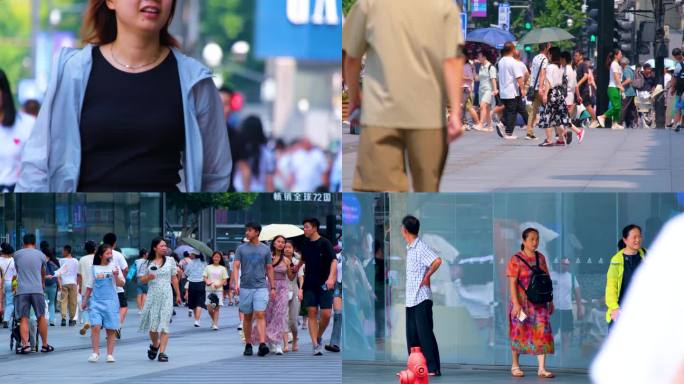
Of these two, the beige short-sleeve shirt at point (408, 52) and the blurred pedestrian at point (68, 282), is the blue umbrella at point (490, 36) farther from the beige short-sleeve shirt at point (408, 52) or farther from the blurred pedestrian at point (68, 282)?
the blurred pedestrian at point (68, 282)

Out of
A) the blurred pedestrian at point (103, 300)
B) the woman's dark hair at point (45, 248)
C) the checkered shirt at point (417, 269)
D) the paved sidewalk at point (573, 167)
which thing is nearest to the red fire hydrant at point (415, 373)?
the paved sidewalk at point (573, 167)

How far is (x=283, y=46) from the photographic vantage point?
6.71 meters

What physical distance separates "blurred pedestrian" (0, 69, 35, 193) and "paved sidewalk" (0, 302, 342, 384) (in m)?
1.34

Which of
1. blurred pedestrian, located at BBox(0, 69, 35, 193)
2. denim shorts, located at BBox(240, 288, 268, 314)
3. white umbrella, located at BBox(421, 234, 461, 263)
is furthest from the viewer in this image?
white umbrella, located at BBox(421, 234, 461, 263)

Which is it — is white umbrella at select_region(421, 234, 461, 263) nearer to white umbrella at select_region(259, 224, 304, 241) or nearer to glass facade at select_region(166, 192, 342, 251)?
glass facade at select_region(166, 192, 342, 251)

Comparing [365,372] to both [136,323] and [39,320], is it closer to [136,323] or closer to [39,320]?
[136,323]

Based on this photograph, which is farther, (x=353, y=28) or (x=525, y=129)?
(x=525, y=129)

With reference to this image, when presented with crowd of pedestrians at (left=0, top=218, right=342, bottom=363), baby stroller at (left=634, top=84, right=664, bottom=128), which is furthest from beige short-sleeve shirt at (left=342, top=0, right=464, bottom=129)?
baby stroller at (left=634, top=84, right=664, bottom=128)

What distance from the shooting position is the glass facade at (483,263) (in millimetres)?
8508

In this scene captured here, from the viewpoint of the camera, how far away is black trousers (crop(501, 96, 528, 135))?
7848mm

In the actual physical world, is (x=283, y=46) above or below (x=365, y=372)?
above

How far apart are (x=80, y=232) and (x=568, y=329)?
11.9 ft

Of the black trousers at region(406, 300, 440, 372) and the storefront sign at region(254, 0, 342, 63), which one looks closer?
the storefront sign at region(254, 0, 342, 63)

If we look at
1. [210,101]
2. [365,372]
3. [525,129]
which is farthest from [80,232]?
[525,129]
